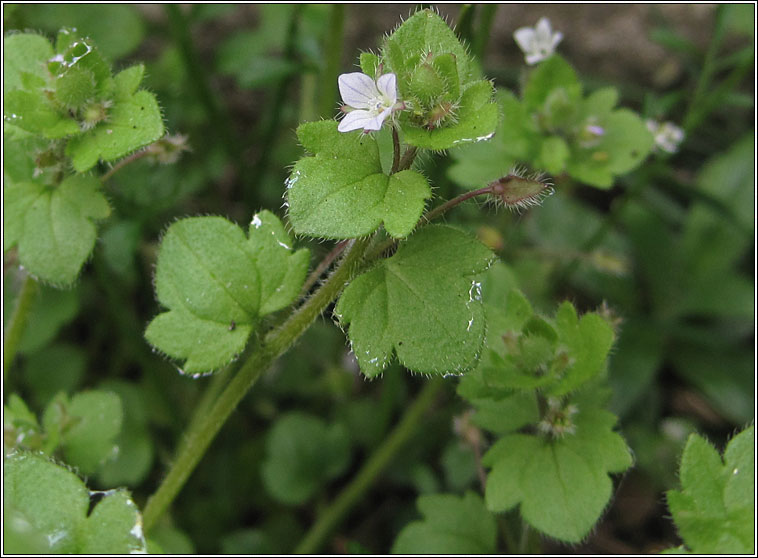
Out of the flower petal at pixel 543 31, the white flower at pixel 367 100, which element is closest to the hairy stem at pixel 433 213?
the white flower at pixel 367 100

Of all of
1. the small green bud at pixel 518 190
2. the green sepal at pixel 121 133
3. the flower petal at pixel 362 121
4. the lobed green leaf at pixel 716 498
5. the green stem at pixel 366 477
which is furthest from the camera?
the green stem at pixel 366 477

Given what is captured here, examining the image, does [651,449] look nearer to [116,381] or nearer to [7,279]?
[116,381]

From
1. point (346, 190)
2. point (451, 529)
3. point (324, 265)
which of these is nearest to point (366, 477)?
point (451, 529)

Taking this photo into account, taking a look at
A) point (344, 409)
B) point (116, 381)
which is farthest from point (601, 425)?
point (116, 381)

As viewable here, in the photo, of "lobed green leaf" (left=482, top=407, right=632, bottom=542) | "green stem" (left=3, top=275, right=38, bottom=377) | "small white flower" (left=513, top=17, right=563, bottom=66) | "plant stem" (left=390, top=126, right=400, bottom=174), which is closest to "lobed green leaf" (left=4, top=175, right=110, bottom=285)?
"green stem" (left=3, top=275, right=38, bottom=377)

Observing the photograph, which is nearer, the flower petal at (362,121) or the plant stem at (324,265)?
the flower petal at (362,121)

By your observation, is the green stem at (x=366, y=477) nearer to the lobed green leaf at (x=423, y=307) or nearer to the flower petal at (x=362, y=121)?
the lobed green leaf at (x=423, y=307)

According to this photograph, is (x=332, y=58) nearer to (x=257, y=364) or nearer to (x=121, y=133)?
(x=121, y=133)
